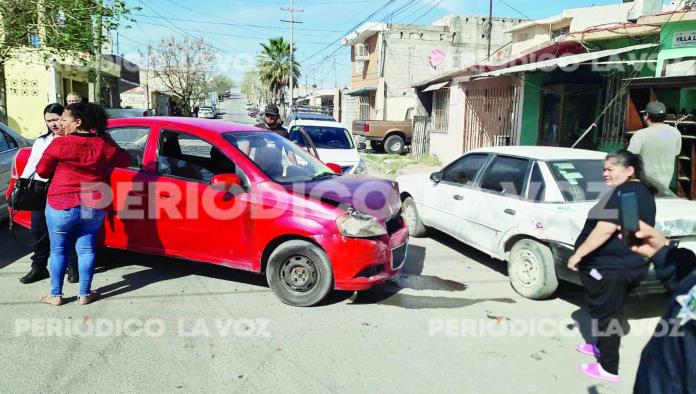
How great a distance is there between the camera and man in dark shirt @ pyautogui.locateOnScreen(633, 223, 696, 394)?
A: 162 centimetres

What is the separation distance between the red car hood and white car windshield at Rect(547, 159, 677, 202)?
5.40 feet

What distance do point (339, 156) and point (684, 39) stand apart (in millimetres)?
6283

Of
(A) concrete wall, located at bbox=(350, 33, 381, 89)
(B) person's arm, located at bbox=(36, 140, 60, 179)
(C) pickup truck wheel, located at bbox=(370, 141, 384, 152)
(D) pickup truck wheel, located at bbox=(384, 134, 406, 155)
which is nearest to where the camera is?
(B) person's arm, located at bbox=(36, 140, 60, 179)

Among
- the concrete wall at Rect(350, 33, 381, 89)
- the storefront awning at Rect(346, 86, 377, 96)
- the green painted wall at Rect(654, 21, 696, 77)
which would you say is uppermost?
the concrete wall at Rect(350, 33, 381, 89)

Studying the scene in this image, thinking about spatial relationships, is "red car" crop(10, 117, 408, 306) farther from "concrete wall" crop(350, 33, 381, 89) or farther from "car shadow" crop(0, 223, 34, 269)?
"concrete wall" crop(350, 33, 381, 89)

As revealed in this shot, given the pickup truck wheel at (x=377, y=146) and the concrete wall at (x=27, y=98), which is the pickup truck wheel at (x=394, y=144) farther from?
the concrete wall at (x=27, y=98)

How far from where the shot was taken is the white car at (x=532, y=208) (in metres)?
4.50

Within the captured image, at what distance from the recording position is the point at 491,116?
1369cm

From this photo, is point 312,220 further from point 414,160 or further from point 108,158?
point 414,160

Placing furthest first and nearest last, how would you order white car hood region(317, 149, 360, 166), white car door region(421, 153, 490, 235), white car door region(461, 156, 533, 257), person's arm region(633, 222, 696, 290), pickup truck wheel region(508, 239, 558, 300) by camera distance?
white car hood region(317, 149, 360, 166) < white car door region(421, 153, 490, 235) < white car door region(461, 156, 533, 257) < pickup truck wheel region(508, 239, 558, 300) < person's arm region(633, 222, 696, 290)

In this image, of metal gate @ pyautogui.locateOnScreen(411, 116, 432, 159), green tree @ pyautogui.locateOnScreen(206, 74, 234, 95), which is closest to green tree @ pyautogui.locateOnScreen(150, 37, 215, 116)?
green tree @ pyautogui.locateOnScreen(206, 74, 234, 95)

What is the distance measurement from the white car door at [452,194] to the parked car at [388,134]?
14533 millimetres

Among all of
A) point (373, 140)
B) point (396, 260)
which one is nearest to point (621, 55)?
point (396, 260)

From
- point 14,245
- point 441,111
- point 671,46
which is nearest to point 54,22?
point 14,245
